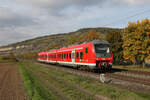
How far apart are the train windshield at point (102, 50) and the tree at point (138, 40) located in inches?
693

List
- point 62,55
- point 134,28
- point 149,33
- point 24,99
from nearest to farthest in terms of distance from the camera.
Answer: point 24,99
point 62,55
point 149,33
point 134,28

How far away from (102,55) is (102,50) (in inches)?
30.1

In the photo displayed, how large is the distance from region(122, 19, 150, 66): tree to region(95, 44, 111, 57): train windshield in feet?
57.8

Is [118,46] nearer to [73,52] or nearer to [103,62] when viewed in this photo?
[73,52]

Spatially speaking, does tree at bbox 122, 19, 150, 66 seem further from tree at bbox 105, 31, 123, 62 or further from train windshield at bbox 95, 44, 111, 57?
train windshield at bbox 95, 44, 111, 57

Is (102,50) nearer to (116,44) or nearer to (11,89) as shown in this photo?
(11,89)

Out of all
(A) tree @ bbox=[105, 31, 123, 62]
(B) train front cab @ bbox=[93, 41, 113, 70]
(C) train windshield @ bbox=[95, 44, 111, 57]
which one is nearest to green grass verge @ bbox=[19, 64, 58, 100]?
(B) train front cab @ bbox=[93, 41, 113, 70]

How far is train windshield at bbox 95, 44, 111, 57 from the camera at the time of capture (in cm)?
1811

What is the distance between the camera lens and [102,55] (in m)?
18.2

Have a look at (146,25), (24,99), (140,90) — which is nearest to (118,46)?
(146,25)

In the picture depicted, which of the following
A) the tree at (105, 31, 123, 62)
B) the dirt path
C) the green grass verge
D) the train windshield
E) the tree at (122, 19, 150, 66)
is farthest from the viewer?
the tree at (105, 31, 123, 62)

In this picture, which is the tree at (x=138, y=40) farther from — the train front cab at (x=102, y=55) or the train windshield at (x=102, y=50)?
the train front cab at (x=102, y=55)

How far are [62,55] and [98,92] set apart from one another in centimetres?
2107

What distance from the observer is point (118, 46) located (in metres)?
43.5
